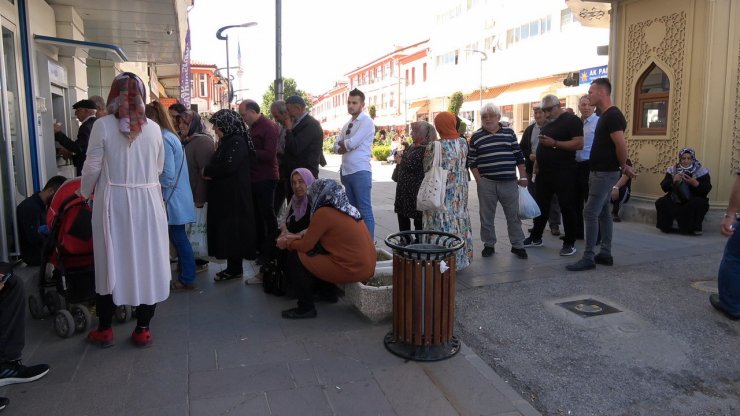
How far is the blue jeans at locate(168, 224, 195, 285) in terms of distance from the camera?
5059 millimetres

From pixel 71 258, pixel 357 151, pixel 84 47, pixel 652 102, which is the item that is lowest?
pixel 71 258

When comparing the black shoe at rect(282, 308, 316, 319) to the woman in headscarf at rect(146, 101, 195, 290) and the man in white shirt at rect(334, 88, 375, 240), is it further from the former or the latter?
the man in white shirt at rect(334, 88, 375, 240)

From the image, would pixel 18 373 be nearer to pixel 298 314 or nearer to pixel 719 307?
pixel 298 314

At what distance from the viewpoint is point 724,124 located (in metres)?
7.52

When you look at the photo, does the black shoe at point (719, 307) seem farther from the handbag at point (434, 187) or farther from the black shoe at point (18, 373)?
the black shoe at point (18, 373)

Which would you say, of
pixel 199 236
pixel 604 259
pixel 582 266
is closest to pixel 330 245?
pixel 199 236

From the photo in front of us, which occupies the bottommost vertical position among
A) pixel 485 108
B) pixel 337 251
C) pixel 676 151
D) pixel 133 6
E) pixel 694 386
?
pixel 694 386

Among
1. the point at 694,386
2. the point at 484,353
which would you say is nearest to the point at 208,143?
the point at 484,353

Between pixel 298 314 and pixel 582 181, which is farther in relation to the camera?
pixel 582 181

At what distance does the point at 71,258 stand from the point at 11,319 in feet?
2.83

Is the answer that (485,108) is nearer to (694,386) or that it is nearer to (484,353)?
(484,353)

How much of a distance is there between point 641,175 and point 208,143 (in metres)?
6.62

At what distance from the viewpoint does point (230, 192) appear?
520 centimetres

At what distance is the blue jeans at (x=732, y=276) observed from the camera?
13.9 feet
